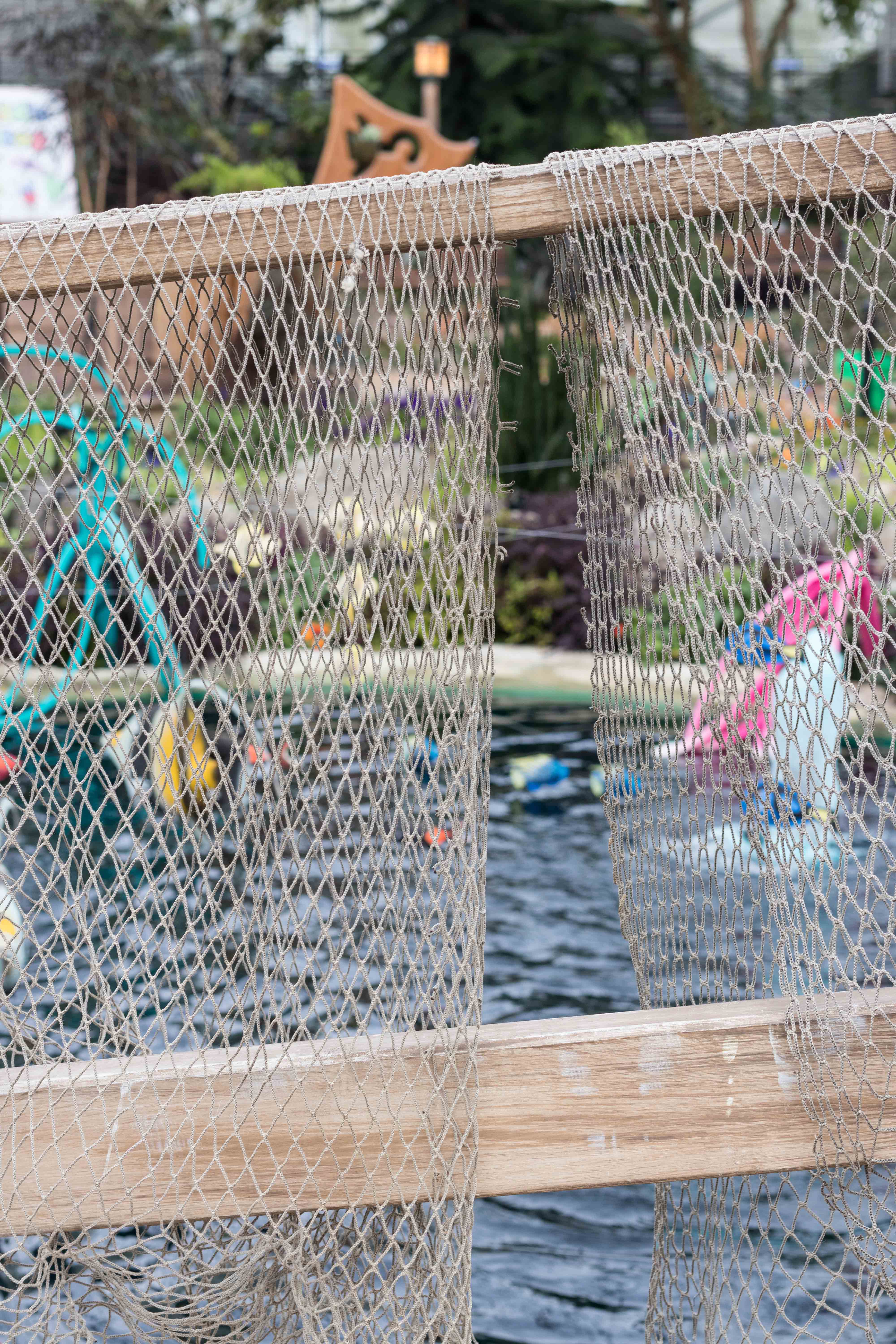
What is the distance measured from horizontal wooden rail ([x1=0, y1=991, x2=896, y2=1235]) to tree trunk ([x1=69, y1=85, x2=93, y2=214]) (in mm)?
12327

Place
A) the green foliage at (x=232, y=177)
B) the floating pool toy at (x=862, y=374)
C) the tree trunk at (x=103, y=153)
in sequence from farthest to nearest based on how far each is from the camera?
1. the tree trunk at (x=103, y=153)
2. the green foliage at (x=232, y=177)
3. the floating pool toy at (x=862, y=374)

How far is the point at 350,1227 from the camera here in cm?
154

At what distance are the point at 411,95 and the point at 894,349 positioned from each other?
45.8 feet

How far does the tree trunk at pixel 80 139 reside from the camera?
12383 millimetres

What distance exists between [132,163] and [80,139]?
0.56m

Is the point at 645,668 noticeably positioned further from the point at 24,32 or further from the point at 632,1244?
the point at 24,32

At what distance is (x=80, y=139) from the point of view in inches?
491

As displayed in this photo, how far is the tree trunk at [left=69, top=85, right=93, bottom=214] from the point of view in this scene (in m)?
12.4

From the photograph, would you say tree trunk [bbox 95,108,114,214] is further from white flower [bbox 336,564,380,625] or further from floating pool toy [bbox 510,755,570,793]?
white flower [bbox 336,564,380,625]

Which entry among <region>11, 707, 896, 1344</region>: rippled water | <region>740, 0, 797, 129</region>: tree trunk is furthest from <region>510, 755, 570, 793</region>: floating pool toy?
<region>740, 0, 797, 129</region>: tree trunk

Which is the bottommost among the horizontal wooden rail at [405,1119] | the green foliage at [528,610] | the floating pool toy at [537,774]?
the green foliage at [528,610]

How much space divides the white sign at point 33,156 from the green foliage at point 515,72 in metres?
3.83

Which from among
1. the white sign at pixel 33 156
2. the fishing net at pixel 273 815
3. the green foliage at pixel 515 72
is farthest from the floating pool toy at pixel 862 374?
the green foliage at pixel 515 72

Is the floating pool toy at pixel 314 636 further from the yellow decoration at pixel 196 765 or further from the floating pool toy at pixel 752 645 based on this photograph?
the floating pool toy at pixel 752 645
